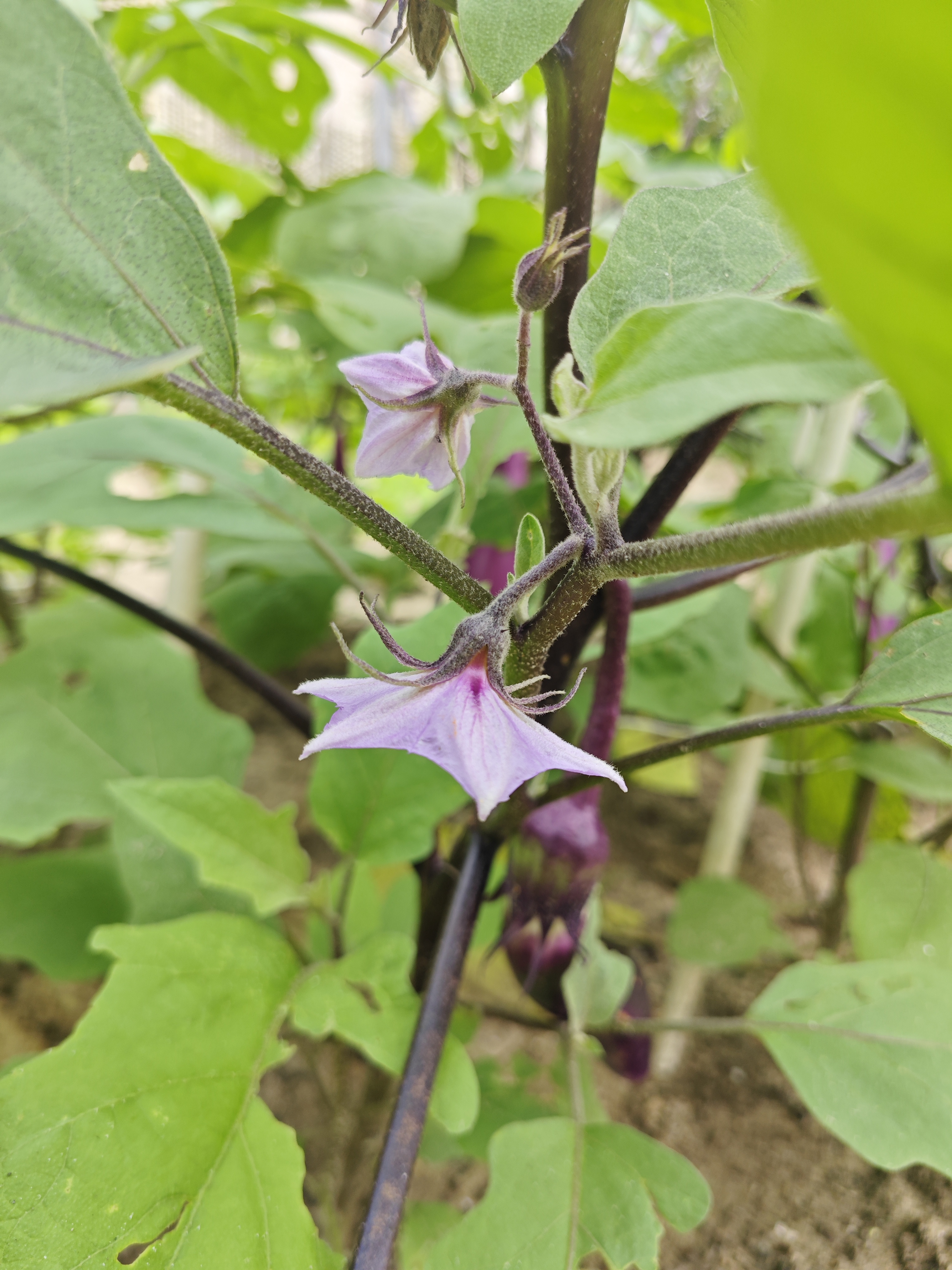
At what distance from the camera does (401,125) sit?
96.4 inches

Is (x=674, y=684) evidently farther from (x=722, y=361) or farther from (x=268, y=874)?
(x=722, y=361)

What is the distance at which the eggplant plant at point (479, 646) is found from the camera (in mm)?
167

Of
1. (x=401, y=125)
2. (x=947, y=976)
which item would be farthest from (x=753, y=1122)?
(x=401, y=125)

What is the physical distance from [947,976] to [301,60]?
3.16 feet

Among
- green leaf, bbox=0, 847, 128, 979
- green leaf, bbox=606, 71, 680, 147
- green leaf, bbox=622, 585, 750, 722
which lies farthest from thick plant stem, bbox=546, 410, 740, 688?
green leaf, bbox=606, 71, 680, 147

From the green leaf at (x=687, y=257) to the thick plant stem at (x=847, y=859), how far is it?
484mm

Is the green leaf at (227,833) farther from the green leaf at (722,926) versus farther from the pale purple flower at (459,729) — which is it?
the green leaf at (722,926)

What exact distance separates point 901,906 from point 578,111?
0.48m

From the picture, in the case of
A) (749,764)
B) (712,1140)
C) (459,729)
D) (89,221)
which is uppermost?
(89,221)

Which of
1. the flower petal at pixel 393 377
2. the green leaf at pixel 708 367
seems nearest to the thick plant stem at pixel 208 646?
the flower petal at pixel 393 377

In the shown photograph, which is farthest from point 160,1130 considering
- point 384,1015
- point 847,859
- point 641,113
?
point 641,113

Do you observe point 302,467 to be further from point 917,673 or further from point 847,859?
point 847,859

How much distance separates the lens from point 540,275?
234mm

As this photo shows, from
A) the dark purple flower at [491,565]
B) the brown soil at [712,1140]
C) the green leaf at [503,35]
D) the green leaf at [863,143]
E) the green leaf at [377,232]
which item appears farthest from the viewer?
the green leaf at [377,232]
